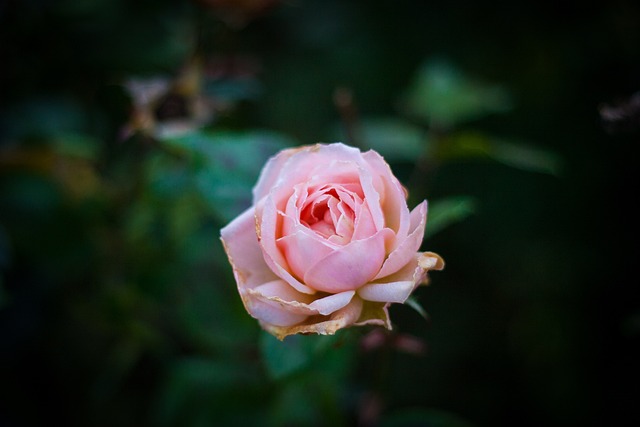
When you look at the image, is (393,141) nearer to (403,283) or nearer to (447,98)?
(447,98)

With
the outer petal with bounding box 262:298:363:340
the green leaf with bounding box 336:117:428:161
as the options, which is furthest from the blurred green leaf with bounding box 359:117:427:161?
the outer petal with bounding box 262:298:363:340

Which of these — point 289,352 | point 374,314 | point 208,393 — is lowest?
point 208,393

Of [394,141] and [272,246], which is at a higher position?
[272,246]

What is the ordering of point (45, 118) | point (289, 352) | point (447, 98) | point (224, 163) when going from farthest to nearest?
1. point (447, 98)
2. point (45, 118)
3. point (224, 163)
4. point (289, 352)

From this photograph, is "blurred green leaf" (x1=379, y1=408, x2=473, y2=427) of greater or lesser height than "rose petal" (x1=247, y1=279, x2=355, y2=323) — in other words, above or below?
below

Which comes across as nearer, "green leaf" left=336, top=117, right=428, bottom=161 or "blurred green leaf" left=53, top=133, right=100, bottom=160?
"blurred green leaf" left=53, top=133, right=100, bottom=160

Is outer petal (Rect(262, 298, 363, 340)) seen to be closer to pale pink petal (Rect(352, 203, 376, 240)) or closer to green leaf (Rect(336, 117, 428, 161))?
pale pink petal (Rect(352, 203, 376, 240))

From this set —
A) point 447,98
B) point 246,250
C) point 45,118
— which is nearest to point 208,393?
point 246,250

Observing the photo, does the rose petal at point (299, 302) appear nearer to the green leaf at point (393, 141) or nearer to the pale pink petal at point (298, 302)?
the pale pink petal at point (298, 302)
